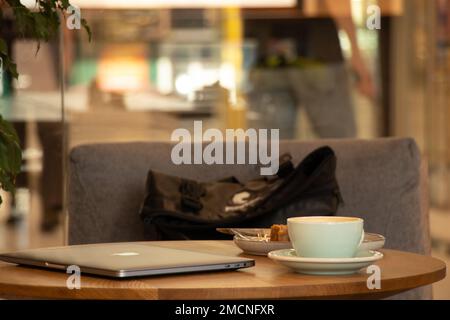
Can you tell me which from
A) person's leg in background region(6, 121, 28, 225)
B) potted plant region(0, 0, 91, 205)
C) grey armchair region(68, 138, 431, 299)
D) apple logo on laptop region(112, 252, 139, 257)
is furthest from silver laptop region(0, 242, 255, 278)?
person's leg in background region(6, 121, 28, 225)

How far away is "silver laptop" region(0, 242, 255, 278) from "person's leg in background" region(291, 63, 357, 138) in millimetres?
2426

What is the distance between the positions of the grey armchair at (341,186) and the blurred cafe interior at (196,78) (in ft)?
4.88

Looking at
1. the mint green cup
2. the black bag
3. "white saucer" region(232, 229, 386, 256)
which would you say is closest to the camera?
the mint green cup

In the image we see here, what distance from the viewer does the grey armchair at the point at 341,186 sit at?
2.16 m

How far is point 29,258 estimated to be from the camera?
1388 millimetres

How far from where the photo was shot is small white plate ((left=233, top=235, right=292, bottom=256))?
Answer: 1.47 m

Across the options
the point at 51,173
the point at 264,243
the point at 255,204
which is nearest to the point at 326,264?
the point at 264,243

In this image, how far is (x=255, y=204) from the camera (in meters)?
1.95

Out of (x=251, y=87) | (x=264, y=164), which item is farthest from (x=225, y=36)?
(x=264, y=164)

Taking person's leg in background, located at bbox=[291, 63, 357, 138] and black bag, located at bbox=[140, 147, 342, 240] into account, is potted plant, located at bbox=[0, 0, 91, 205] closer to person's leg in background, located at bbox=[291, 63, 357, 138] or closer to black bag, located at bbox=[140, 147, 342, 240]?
black bag, located at bbox=[140, 147, 342, 240]

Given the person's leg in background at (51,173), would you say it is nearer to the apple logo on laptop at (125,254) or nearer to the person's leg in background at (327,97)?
the person's leg in background at (327,97)

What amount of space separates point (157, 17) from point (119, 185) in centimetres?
166

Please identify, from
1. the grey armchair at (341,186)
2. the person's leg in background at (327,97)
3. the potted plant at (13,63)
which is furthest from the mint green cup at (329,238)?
the person's leg in background at (327,97)

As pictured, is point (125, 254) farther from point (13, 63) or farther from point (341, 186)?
point (341, 186)
